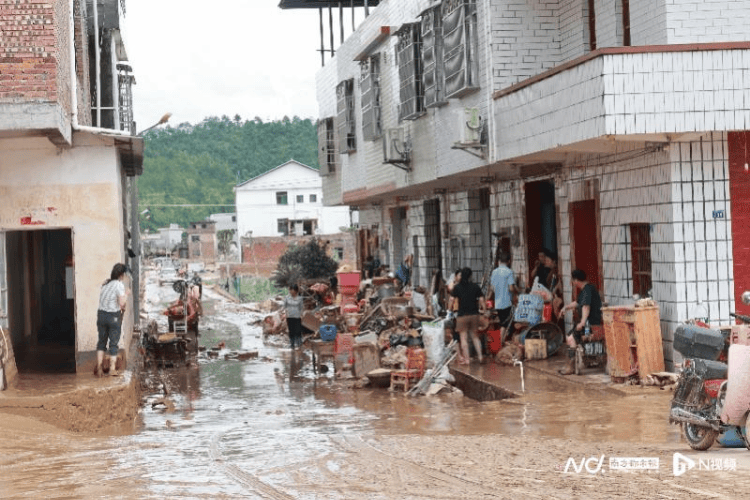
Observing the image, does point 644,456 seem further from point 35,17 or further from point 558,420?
point 35,17

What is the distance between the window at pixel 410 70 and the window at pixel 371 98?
3.85m

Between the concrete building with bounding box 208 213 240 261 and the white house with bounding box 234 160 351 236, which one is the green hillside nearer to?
the concrete building with bounding box 208 213 240 261

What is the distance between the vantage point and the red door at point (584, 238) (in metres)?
19.5

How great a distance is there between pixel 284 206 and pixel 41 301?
6892cm

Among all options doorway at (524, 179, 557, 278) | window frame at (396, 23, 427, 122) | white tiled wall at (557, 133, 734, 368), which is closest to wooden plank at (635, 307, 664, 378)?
white tiled wall at (557, 133, 734, 368)

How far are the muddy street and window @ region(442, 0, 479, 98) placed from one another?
5450mm

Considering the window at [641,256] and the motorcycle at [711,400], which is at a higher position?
the window at [641,256]

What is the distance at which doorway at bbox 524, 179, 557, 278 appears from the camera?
872 inches

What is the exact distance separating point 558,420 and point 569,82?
5239 mm

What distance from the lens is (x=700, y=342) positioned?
36.2ft

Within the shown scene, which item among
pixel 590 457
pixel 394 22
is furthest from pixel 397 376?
pixel 394 22

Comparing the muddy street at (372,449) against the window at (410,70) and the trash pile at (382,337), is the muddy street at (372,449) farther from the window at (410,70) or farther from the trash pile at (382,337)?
the window at (410,70)

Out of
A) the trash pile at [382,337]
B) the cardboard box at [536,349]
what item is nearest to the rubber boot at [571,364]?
the trash pile at [382,337]

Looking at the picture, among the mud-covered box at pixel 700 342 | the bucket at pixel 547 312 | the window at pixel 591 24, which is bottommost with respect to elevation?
the bucket at pixel 547 312
